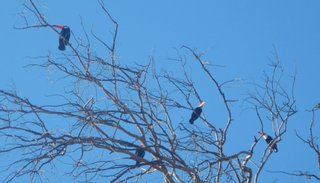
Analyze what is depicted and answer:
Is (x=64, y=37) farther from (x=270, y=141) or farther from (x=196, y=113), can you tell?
(x=270, y=141)

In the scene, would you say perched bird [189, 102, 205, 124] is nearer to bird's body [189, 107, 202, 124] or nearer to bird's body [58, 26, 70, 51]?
bird's body [189, 107, 202, 124]

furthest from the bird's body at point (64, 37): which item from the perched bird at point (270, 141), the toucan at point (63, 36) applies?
the perched bird at point (270, 141)

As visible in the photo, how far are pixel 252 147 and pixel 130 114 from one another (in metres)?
0.99

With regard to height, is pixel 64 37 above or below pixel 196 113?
above

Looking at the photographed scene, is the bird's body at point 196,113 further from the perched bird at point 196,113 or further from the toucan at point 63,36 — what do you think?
the toucan at point 63,36

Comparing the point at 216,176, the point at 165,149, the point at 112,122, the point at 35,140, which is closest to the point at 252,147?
the point at 216,176

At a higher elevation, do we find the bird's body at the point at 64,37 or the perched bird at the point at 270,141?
the bird's body at the point at 64,37

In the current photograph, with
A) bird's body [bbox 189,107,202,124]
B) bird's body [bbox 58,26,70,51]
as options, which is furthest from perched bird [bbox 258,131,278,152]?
bird's body [bbox 58,26,70,51]

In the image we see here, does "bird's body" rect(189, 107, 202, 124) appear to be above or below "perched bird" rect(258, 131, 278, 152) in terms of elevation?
above

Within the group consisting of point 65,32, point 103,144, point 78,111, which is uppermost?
point 65,32

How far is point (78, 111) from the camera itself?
4.92m

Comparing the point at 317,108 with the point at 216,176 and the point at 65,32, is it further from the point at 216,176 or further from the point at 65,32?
the point at 65,32

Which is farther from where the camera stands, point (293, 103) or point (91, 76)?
point (293, 103)

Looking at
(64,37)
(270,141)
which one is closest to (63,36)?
(64,37)
